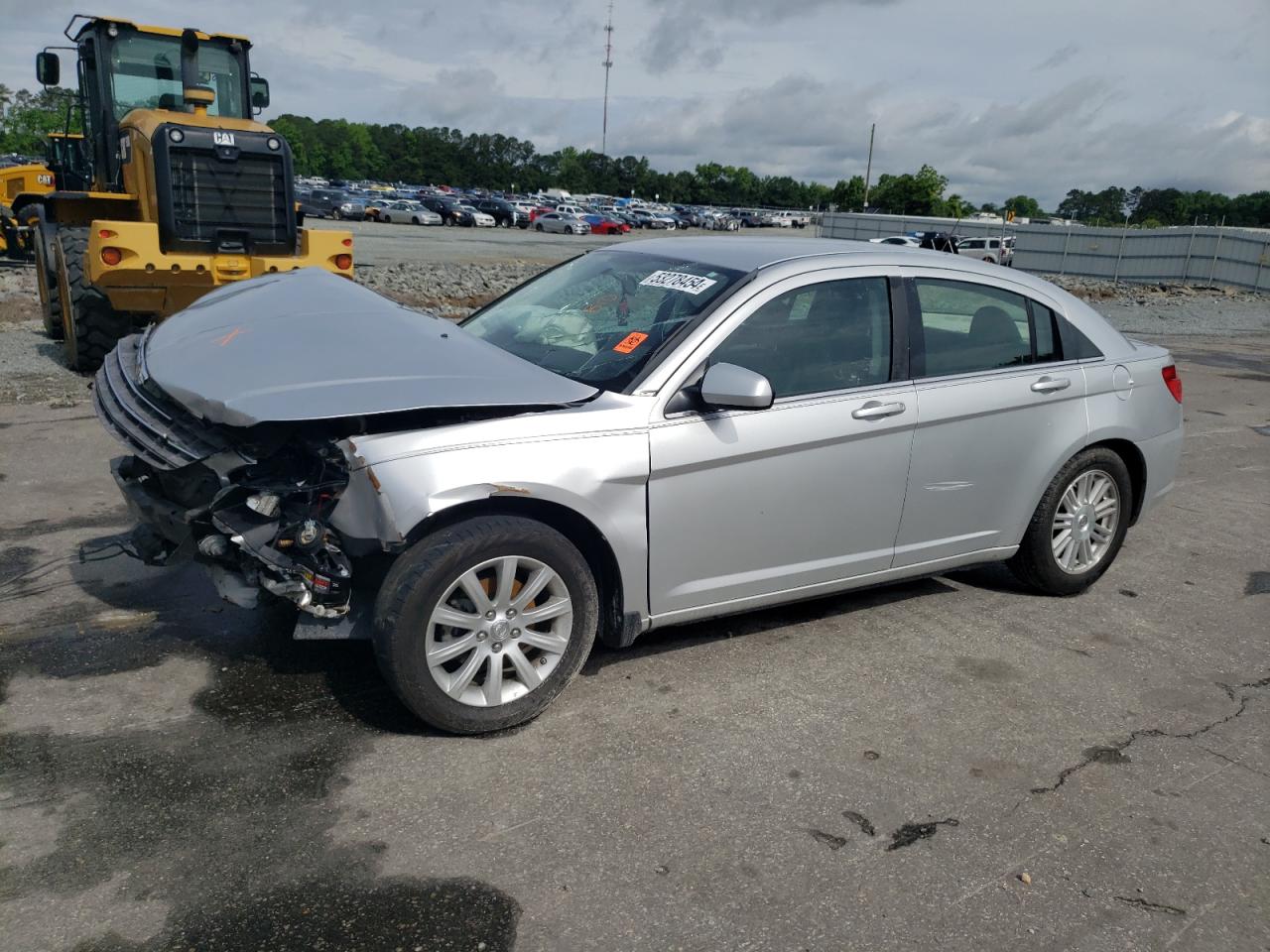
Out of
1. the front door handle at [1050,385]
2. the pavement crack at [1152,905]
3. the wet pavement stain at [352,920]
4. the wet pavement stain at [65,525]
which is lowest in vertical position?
the pavement crack at [1152,905]

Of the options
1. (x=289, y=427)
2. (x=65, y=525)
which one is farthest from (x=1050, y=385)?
(x=65, y=525)

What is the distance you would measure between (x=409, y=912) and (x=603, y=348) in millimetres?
2246

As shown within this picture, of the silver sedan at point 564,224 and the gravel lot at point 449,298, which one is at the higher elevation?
the silver sedan at point 564,224

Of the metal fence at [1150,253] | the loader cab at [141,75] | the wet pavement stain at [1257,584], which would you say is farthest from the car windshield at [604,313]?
the metal fence at [1150,253]

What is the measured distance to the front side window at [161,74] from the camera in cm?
1070

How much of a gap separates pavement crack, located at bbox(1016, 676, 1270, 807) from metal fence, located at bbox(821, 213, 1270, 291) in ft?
107

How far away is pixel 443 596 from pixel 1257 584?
456 centimetres

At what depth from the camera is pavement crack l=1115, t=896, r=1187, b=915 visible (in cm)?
296

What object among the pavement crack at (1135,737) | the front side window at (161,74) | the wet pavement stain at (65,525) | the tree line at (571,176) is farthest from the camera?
the tree line at (571,176)

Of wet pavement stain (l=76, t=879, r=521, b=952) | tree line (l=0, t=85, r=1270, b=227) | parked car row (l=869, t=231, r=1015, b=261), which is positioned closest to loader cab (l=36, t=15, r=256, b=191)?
wet pavement stain (l=76, t=879, r=521, b=952)

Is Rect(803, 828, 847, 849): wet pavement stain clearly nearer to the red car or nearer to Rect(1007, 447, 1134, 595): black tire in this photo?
Rect(1007, 447, 1134, 595): black tire

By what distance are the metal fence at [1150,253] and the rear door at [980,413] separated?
106 feet

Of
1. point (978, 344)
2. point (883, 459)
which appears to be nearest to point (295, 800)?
point (883, 459)

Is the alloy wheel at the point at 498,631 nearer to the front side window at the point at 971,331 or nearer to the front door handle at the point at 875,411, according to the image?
the front door handle at the point at 875,411
